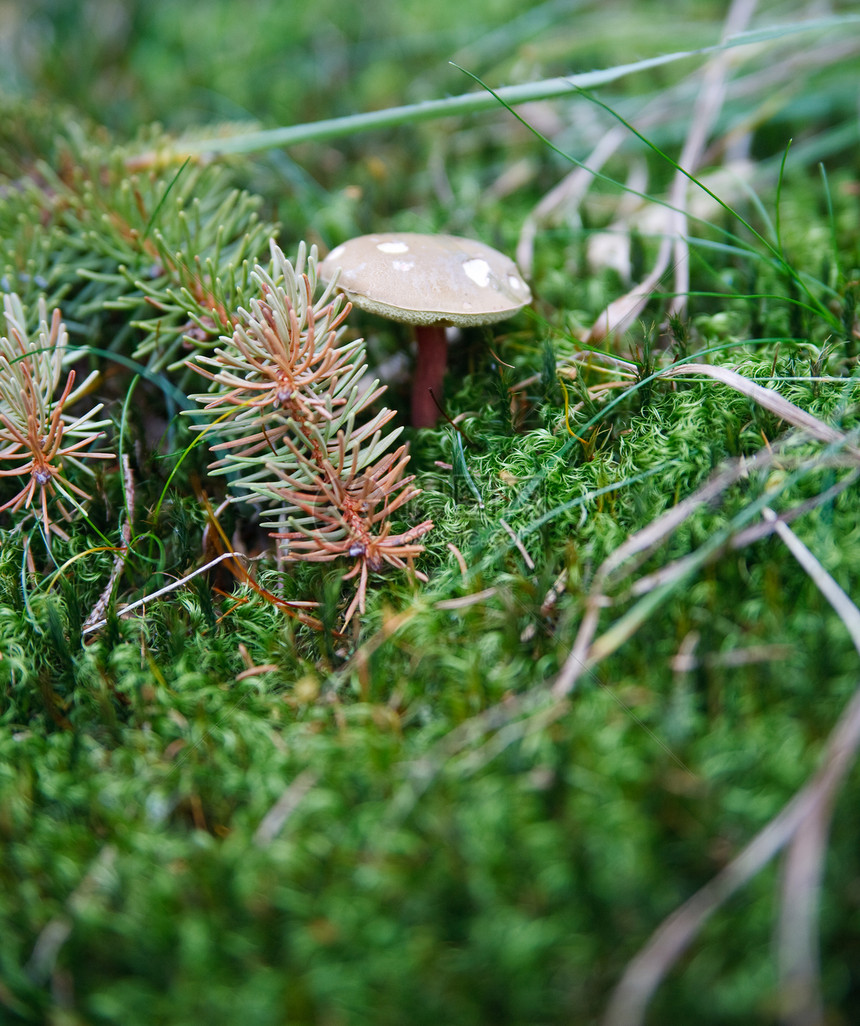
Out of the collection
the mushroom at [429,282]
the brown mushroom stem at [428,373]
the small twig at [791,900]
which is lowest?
the small twig at [791,900]

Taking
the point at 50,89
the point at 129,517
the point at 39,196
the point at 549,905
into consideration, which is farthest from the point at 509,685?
the point at 50,89

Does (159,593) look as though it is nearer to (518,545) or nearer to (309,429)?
(309,429)

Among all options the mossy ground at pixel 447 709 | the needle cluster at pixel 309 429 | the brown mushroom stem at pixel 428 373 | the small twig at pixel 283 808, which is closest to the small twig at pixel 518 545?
the mossy ground at pixel 447 709

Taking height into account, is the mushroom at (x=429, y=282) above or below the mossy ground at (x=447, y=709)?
A: above

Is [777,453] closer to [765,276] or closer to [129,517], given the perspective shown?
[765,276]

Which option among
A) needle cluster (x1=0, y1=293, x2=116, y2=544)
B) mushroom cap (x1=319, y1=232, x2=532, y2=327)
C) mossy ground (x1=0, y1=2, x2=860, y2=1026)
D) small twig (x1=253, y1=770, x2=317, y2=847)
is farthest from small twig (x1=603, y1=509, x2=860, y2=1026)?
needle cluster (x1=0, y1=293, x2=116, y2=544)

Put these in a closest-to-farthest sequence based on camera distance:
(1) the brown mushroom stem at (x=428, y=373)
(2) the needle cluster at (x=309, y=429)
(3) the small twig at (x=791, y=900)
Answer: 1. (3) the small twig at (x=791, y=900)
2. (2) the needle cluster at (x=309, y=429)
3. (1) the brown mushroom stem at (x=428, y=373)

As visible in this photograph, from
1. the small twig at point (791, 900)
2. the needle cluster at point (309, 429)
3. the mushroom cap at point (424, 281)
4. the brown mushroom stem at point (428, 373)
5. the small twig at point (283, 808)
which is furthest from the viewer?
the brown mushroom stem at point (428, 373)

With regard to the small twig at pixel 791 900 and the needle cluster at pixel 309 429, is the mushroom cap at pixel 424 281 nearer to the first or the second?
the needle cluster at pixel 309 429

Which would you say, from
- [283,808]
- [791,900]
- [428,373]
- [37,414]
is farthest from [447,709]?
[37,414]
